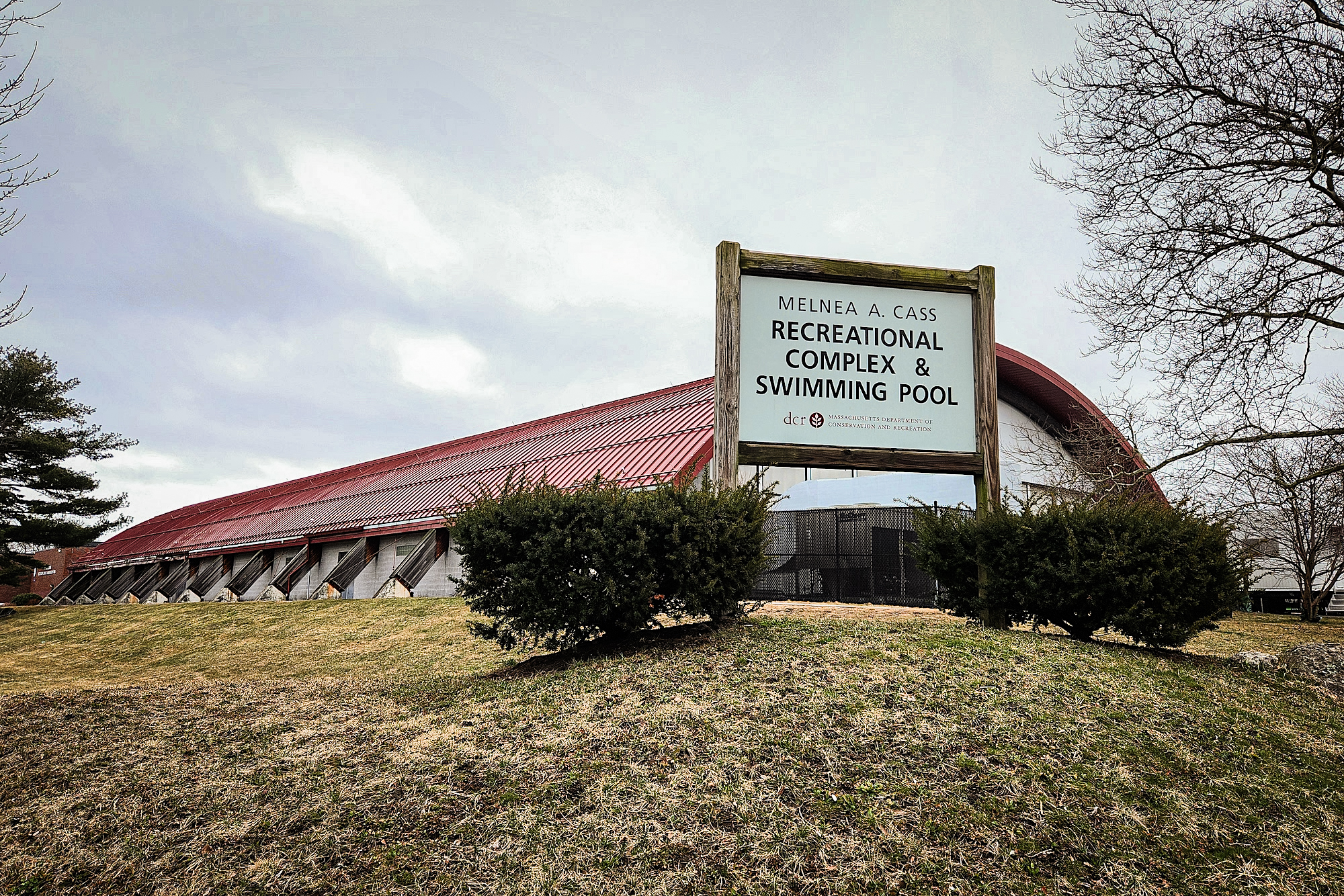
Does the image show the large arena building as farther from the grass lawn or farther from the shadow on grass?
the grass lawn

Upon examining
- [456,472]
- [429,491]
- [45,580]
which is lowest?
[45,580]

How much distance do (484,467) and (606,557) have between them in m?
22.5

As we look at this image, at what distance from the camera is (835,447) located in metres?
8.89

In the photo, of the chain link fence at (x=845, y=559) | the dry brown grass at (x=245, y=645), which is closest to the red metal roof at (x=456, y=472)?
the chain link fence at (x=845, y=559)

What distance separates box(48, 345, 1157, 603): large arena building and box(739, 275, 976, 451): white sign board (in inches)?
183

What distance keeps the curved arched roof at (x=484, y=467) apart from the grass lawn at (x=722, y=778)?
8474mm

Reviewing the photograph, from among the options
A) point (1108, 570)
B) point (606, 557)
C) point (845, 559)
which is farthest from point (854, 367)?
point (845, 559)

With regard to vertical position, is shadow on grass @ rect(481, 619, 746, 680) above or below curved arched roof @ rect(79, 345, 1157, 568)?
below

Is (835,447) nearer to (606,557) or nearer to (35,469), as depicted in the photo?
(606,557)

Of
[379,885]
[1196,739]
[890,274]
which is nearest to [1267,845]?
[1196,739]

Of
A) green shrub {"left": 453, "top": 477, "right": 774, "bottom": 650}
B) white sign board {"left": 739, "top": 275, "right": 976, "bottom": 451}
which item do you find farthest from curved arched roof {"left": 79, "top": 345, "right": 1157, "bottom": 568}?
green shrub {"left": 453, "top": 477, "right": 774, "bottom": 650}

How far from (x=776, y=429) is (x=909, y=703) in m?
3.58

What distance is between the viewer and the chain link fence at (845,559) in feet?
59.8

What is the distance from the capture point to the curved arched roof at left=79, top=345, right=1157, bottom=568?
22.4 m
